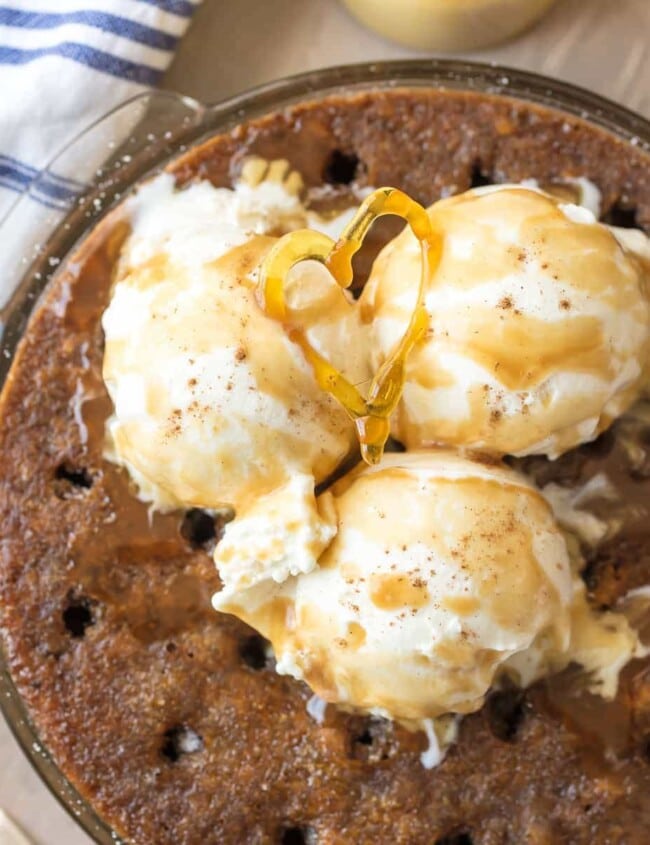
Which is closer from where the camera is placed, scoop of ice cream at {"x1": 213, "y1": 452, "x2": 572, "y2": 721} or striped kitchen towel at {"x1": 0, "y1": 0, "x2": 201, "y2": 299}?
scoop of ice cream at {"x1": 213, "y1": 452, "x2": 572, "y2": 721}

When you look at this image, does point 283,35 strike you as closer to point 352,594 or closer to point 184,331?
point 184,331

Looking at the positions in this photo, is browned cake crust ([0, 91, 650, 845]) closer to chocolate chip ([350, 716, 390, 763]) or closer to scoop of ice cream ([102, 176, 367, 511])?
chocolate chip ([350, 716, 390, 763])

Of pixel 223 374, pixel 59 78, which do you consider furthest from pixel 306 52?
pixel 223 374

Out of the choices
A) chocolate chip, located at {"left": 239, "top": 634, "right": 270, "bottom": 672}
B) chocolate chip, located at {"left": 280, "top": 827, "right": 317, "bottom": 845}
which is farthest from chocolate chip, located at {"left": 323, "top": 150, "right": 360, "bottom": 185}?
chocolate chip, located at {"left": 280, "top": 827, "right": 317, "bottom": 845}

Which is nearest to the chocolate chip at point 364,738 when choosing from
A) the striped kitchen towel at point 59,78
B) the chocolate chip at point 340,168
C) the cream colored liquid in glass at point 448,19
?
the chocolate chip at point 340,168

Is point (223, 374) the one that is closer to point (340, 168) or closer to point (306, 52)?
point (340, 168)

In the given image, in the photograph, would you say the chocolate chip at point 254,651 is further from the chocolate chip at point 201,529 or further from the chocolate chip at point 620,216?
the chocolate chip at point 620,216
